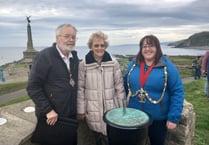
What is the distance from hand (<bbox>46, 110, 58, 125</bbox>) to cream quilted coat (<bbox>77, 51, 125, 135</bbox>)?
0.50 meters

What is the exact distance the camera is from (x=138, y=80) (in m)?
3.26

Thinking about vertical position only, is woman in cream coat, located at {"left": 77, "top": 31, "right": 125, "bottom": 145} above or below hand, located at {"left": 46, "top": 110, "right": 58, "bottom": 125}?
above

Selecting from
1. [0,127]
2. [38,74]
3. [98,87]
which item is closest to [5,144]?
[0,127]

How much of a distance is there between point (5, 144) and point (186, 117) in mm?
2660

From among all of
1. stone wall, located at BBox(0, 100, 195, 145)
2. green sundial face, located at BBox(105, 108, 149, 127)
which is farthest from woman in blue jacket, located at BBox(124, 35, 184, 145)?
stone wall, located at BBox(0, 100, 195, 145)

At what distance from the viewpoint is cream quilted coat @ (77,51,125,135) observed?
3.44 m

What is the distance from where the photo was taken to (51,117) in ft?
9.95

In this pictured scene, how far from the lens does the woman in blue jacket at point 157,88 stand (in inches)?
123

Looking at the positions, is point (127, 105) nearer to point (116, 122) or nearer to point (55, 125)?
point (116, 122)

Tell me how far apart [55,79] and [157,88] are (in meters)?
1.28

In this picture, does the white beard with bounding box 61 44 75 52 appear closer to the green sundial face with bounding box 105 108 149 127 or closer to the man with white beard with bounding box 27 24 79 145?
the man with white beard with bounding box 27 24 79 145

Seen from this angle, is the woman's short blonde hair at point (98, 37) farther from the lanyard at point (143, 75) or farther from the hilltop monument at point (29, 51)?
the hilltop monument at point (29, 51)

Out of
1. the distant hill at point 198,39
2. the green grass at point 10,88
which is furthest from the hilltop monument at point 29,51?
the distant hill at point 198,39

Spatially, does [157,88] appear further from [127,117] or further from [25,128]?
[25,128]
